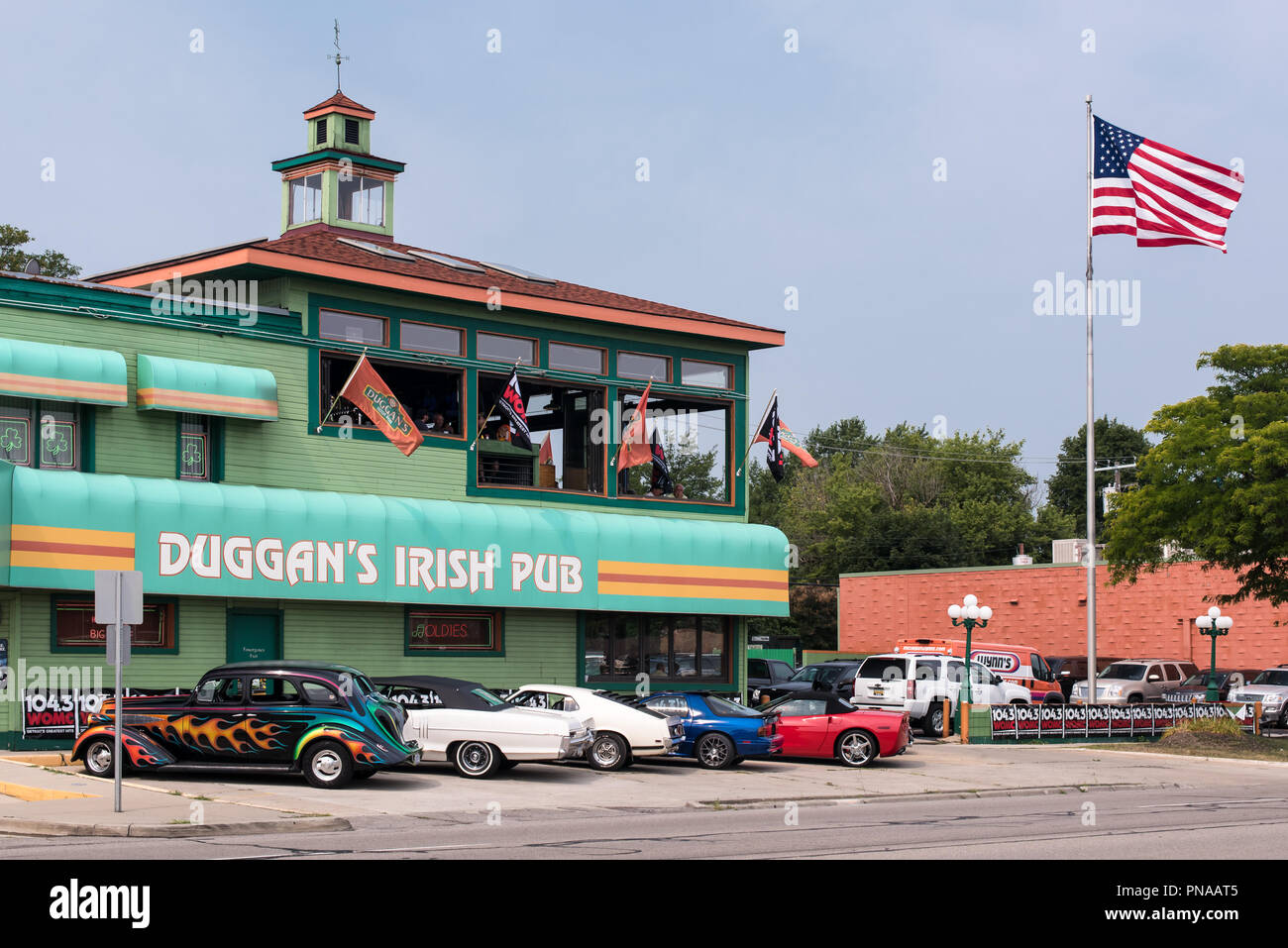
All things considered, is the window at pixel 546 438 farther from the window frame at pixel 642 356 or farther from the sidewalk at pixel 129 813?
the sidewalk at pixel 129 813

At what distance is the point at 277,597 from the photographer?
92.3ft

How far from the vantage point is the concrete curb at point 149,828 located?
16391 mm

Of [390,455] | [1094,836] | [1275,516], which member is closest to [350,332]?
[390,455]

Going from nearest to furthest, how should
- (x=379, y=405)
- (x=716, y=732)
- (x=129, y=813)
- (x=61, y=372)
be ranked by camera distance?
(x=129, y=813)
(x=61, y=372)
(x=716, y=732)
(x=379, y=405)

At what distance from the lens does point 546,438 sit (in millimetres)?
35781

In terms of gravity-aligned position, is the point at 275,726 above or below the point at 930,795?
above

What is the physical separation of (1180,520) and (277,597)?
23825 mm

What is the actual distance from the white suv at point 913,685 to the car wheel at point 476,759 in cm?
1435

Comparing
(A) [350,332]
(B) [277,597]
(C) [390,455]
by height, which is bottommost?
(B) [277,597]

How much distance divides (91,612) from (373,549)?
5273mm

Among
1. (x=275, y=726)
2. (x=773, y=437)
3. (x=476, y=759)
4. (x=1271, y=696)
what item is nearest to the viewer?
(x=275, y=726)

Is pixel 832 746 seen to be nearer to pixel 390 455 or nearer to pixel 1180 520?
pixel 390 455

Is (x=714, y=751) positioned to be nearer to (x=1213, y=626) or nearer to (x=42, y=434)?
(x=42, y=434)

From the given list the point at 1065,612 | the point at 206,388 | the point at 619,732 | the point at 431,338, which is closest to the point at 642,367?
A: the point at 431,338
